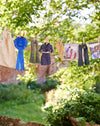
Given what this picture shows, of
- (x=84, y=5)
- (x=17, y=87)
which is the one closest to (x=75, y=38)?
(x=84, y=5)

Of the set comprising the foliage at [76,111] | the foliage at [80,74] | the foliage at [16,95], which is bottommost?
the foliage at [16,95]

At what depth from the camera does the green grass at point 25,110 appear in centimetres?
777

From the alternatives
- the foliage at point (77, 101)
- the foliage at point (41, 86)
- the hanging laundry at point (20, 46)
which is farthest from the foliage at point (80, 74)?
the foliage at point (41, 86)

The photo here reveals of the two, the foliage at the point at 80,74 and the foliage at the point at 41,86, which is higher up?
the foliage at the point at 80,74

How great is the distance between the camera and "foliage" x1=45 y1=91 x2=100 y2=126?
4578 millimetres

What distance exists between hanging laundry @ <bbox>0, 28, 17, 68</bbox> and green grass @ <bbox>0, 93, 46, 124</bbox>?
173 inches

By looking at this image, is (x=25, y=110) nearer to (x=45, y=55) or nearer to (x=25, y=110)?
(x=25, y=110)

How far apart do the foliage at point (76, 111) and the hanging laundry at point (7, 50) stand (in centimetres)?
173

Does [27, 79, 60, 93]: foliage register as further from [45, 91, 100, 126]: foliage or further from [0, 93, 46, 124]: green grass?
[45, 91, 100, 126]: foliage

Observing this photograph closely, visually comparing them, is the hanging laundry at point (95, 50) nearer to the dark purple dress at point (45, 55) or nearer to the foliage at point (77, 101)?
the foliage at point (77, 101)

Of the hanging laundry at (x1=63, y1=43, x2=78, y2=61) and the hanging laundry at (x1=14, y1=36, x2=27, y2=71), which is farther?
the hanging laundry at (x1=63, y1=43, x2=78, y2=61)

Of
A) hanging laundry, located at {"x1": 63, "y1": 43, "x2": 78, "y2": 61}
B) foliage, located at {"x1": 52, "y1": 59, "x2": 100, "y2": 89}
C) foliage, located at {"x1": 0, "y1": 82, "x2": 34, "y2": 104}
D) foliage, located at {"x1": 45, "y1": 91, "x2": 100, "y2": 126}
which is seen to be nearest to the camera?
hanging laundry, located at {"x1": 63, "y1": 43, "x2": 78, "y2": 61}

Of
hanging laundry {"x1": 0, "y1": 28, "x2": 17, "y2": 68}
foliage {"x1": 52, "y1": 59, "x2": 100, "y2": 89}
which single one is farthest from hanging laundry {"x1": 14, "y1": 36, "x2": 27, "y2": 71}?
foliage {"x1": 52, "y1": 59, "x2": 100, "y2": 89}

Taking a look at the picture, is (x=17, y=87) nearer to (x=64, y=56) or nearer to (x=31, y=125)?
(x=31, y=125)
